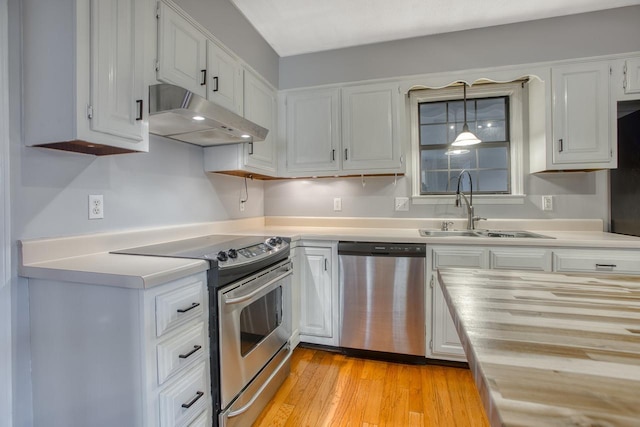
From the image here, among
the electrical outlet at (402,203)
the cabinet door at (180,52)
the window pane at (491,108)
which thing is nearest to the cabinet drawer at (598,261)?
the electrical outlet at (402,203)

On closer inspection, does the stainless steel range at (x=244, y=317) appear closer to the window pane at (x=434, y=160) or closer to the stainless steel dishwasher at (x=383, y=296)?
the stainless steel dishwasher at (x=383, y=296)

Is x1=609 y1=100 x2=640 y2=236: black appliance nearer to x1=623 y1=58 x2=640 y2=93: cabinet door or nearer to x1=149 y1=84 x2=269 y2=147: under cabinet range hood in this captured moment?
x1=623 y1=58 x2=640 y2=93: cabinet door

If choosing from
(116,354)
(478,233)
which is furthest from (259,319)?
(478,233)

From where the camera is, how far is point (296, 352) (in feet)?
7.84

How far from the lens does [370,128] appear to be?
258 cm

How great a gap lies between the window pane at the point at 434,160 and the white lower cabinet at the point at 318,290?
4.19 ft

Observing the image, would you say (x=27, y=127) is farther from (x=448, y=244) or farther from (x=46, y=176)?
(x=448, y=244)

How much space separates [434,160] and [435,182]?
0.21 metres

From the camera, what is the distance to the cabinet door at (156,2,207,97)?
1.55 meters

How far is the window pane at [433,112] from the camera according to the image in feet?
9.32

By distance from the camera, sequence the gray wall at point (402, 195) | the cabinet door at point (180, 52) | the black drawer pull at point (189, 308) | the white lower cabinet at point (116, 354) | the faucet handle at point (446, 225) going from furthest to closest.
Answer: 1. the faucet handle at point (446, 225)
2. the gray wall at point (402, 195)
3. the cabinet door at point (180, 52)
4. the black drawer pull at point (189, 308)
5. the white lower cabinet at point (116, 354)

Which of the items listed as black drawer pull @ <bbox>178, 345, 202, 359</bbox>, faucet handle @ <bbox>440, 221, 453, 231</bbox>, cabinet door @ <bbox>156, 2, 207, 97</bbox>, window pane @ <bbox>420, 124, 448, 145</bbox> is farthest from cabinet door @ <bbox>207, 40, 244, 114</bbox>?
faucet handle @ <bbox>440, 221, 453, 231</bbox>

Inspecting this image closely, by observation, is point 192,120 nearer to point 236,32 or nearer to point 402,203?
point 236,32

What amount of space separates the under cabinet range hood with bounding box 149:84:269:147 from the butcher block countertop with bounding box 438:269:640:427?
131cm
